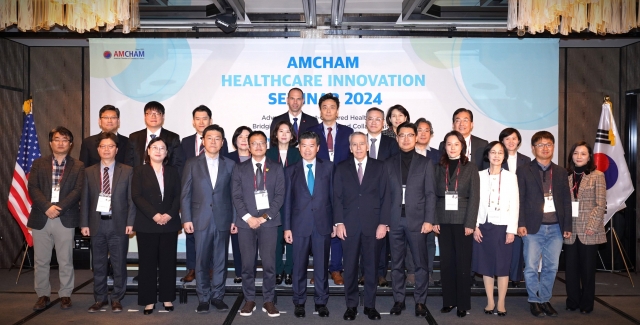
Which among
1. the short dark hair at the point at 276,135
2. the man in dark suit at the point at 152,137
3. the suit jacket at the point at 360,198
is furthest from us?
the man in dark suit at the point at 152,137

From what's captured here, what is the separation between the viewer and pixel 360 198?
462cm

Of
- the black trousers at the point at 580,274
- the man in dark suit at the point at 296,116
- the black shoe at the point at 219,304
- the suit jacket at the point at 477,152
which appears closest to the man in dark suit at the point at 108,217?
the black shoe at the point at 219,304

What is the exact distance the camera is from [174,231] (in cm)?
488

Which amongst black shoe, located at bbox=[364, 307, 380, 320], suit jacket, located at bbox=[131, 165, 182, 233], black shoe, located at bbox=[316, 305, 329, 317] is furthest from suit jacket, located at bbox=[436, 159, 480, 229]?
suit jacket, located at bbox=[131, 165, 182, 233]

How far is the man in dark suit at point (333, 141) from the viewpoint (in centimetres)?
547

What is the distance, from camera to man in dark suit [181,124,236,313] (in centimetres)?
480

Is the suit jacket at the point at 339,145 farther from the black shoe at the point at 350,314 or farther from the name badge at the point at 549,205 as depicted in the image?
the name badge at the point at 549,205

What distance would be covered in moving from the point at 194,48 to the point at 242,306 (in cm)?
335

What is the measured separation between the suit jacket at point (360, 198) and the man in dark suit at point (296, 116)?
112cm

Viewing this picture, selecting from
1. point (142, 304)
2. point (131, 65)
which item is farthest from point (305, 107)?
point (142, 304)

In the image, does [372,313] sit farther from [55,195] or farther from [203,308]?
[55,195]

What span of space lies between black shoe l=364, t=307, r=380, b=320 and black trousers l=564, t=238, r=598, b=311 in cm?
187

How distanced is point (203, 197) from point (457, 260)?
92.0 inches

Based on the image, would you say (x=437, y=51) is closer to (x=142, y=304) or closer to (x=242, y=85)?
(x=242, y=85)
